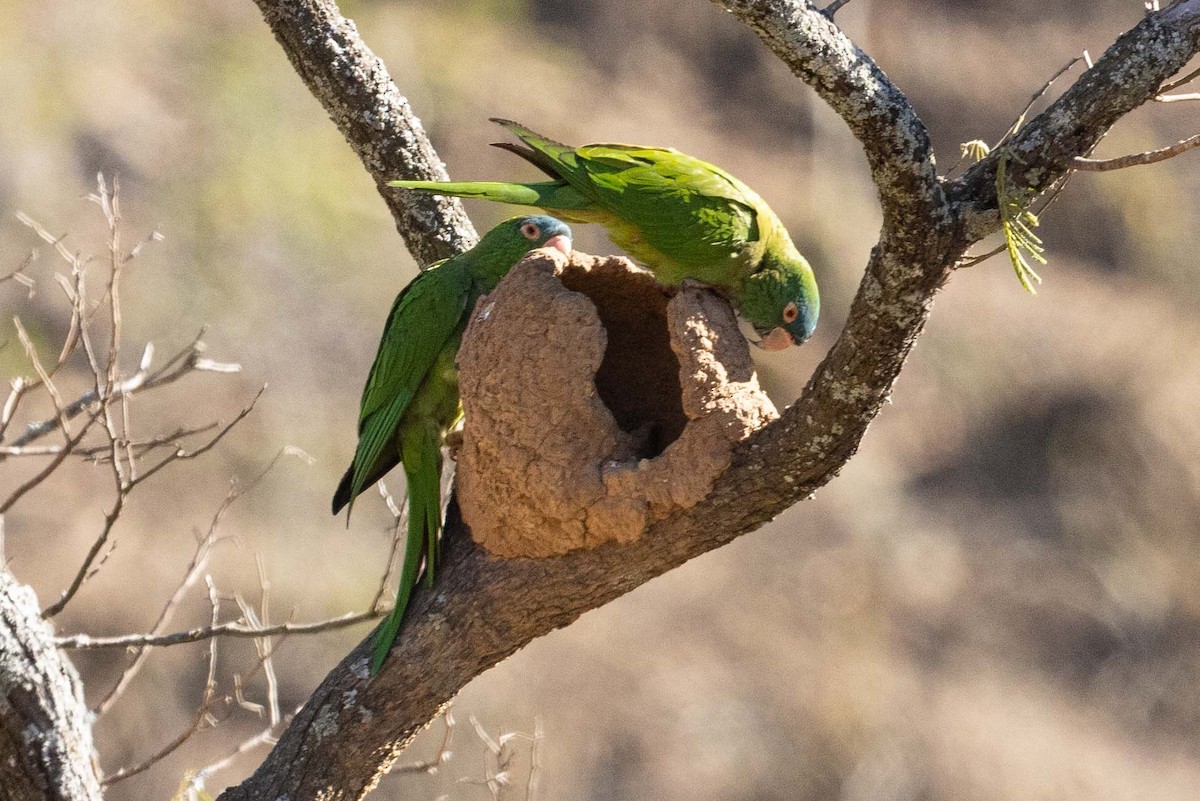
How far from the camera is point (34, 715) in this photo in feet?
10.2

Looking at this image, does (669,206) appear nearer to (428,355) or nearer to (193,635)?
(428,355)

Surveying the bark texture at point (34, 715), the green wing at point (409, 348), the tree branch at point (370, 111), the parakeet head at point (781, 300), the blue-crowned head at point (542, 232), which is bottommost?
the bark texture at point (34, 715)

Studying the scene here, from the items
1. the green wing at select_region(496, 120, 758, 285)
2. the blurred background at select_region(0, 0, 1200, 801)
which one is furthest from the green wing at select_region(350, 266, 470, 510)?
the blurred background at select_region(0, 0, 1200, 801)

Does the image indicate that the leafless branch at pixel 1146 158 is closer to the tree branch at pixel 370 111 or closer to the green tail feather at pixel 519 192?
the green tail feather at pixel 519 192

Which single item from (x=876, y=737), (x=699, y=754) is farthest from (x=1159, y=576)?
(x=699, y=754)

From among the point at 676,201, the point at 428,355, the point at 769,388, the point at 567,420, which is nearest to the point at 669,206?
the point at 676,201

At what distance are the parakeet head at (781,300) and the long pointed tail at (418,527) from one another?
1.15 meters

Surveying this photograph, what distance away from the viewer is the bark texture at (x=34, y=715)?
10.1 ft

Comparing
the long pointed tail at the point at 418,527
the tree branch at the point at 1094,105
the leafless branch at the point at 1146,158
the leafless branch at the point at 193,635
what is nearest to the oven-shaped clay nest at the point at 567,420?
the long pointed tail at the point at 418,527

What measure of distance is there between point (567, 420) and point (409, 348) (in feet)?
2.39

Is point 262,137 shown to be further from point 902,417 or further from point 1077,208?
point 1077,208

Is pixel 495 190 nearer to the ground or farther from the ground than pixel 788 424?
farther from the ground

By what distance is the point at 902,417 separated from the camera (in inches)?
519

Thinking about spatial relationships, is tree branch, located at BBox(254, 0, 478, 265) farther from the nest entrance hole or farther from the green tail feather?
the nest entrance hole
